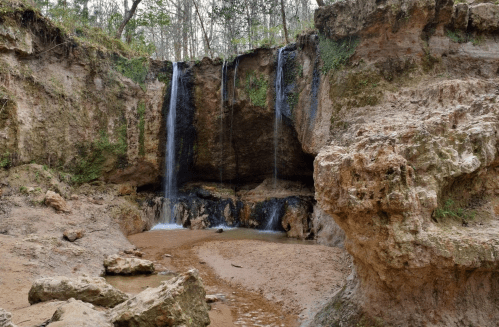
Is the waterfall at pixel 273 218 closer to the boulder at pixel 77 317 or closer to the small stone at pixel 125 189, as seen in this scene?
the small stone at pixel 125 189

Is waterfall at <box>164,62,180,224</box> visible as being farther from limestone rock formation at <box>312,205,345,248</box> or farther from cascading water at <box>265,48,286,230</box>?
limestone rock formation at <box>312,205,345,248</box>

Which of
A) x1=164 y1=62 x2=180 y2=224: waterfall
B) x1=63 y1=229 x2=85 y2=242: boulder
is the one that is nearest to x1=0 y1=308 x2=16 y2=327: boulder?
x1=63 y1=229 x2=85 y2=242: boulder

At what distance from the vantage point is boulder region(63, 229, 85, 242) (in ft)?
25.5

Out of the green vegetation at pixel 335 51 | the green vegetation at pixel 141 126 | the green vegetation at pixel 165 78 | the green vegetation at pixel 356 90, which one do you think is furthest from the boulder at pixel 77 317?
the green vegetation at pixel 165 78

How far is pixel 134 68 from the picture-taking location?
44.9ft

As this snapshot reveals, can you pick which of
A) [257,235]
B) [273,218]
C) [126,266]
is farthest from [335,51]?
[126,266]

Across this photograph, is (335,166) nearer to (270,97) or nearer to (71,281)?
(71,281)

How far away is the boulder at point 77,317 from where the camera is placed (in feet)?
9.93

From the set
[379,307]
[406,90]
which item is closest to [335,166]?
[379,307]

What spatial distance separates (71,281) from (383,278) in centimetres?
393

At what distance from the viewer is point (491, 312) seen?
3242mm

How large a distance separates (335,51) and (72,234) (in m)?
9.02

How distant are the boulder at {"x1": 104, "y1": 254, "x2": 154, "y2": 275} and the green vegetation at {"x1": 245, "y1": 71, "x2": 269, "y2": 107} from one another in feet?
27.6

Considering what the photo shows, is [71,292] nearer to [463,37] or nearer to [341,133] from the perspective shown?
[341,133]
